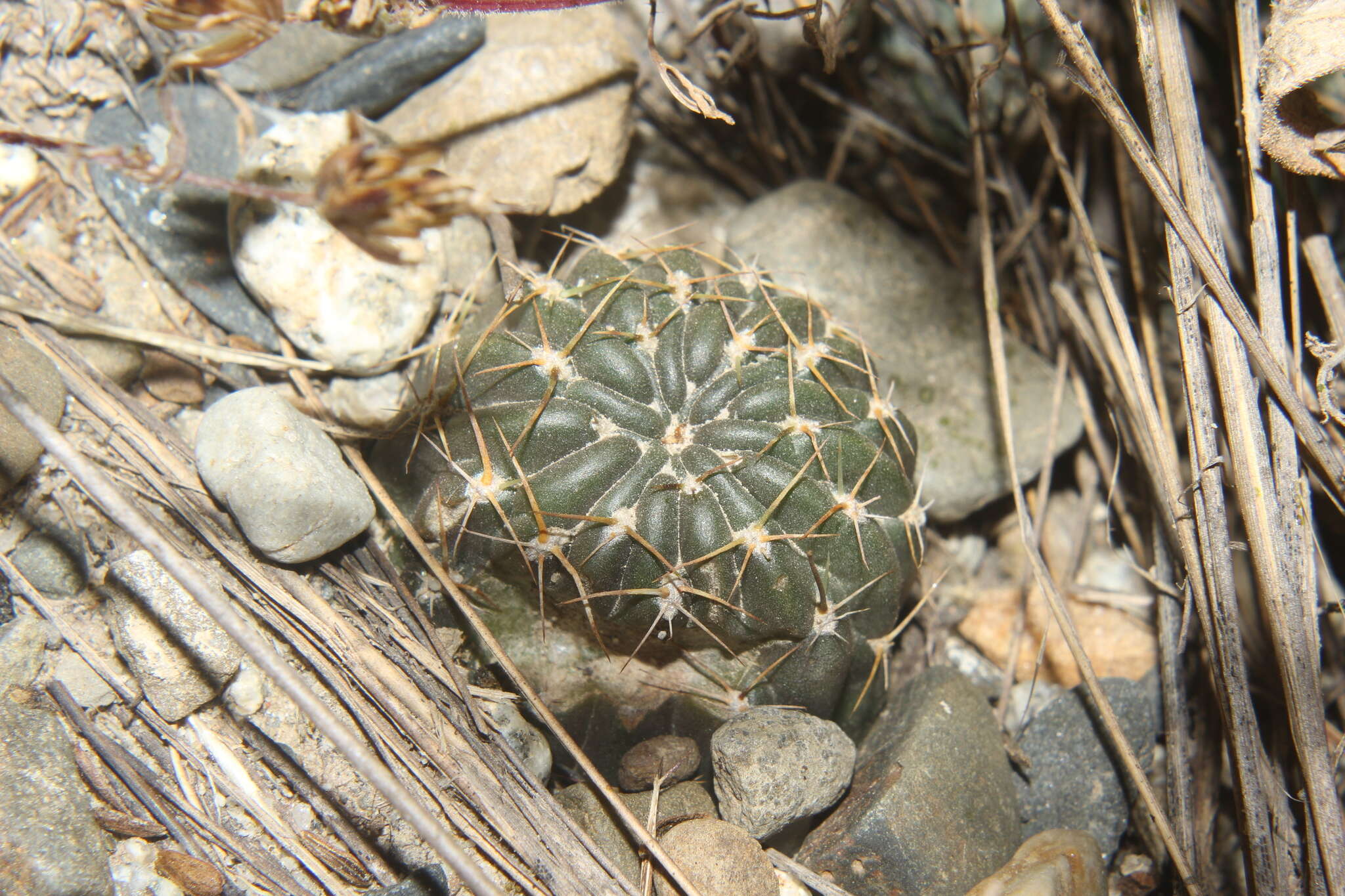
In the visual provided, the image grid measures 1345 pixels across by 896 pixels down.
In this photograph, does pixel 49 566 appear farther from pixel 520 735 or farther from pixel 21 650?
pixel 520 735

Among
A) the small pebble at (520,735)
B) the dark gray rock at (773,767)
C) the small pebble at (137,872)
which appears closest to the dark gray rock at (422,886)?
the small pebble at (520,735)

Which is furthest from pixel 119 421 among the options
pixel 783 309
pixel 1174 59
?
pixel 1174 59

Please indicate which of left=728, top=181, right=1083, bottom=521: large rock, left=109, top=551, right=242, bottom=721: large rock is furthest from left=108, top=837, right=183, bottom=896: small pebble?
left=728, top=181, right=1083, bottom=521: large rock

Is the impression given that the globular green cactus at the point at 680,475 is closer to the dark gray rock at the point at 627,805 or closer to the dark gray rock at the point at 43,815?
the dark gray rock at the point at 627,805

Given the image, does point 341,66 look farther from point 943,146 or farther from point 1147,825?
point 1147,825

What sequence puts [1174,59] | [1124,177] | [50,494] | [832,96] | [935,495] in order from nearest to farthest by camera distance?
[50,494]
[1174,59]
[1124,177]
[935,495]
[832,96]

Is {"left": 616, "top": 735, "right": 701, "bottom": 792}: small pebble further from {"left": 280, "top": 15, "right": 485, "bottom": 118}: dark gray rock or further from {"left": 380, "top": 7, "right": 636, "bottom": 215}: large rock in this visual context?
{"left": 280, "top": 15, "right": 485, "bottom": 118}: dark gray rock
